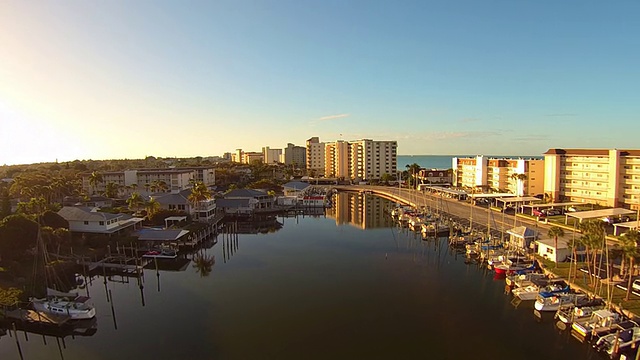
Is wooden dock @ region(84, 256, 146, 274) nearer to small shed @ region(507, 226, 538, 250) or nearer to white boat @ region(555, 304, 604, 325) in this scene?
white boat @ region(555, 304, 604, 325)

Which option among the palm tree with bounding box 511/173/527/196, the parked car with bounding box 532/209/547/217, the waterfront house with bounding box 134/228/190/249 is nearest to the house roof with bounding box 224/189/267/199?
the waterfront house with bounding box 134/228/190/249

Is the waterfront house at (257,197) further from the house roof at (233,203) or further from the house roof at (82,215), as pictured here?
the house roof at (82,215)

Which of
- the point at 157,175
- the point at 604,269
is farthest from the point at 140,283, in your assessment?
the point at 157,175

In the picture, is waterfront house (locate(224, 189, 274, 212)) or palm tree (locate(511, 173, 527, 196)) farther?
waterfront house (locate(224, 189, 274, 212))

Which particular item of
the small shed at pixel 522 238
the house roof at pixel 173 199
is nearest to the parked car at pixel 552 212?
the small shed at pixel 522 238

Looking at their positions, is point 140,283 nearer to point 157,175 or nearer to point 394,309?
point 394,309
